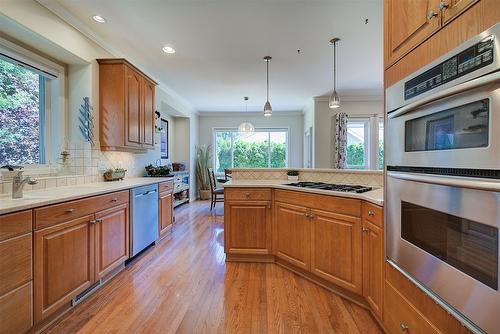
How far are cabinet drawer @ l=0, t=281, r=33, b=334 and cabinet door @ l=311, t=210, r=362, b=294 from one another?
2040 mm

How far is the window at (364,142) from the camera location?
5812mm

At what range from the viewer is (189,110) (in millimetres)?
6699

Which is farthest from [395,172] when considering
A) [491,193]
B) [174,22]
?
[174,22]

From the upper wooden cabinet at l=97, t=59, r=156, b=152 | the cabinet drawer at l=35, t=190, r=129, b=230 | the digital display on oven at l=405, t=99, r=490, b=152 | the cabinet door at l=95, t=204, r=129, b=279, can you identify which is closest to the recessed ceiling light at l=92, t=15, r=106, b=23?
the upper wooden cabinet at l=97, t=59, r=156, b=152

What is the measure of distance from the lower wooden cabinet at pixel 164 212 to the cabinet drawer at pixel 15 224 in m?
1.91

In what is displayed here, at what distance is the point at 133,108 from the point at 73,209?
5.73ft

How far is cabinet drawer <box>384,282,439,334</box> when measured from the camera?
3.70 ft

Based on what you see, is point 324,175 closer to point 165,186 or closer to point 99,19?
point 165,186

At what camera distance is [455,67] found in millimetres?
891

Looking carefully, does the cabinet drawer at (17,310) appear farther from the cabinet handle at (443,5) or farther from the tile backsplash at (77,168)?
the cabinet handle at (443,5)

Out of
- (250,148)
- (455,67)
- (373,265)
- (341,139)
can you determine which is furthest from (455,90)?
(250,148)

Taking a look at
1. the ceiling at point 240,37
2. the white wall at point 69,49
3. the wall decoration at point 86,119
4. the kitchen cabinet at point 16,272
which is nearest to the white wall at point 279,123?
the ceiling at point 240,37

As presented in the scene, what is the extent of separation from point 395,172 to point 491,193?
549mm

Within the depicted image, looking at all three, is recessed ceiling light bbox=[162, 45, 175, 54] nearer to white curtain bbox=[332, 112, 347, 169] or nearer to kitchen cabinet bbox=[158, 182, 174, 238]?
kitchen cabinet bbox=[158, 182, 174, 238]
